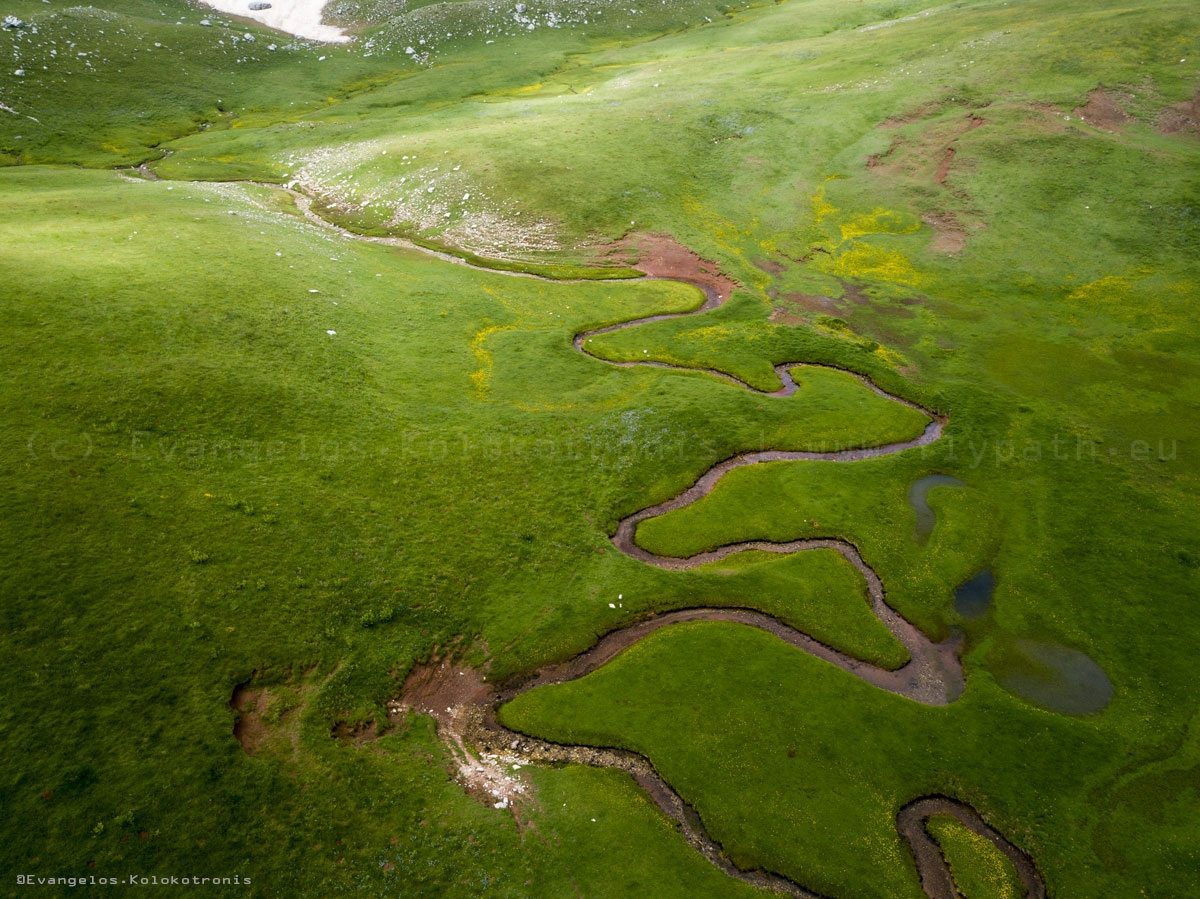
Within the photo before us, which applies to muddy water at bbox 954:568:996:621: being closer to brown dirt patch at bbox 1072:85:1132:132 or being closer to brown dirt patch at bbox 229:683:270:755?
brown dirt patch at bbox 229:683:270:755

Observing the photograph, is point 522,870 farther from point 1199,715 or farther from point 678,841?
point 1199,715

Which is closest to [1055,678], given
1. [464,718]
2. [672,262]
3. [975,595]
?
[975,595]

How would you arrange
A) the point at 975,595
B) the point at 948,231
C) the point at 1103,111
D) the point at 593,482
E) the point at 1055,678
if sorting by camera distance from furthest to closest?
1. the point at 1103,111
2. the point at 948,231
3. the point at 593,482
4. the point at 975,595
5. the point at 1055,678

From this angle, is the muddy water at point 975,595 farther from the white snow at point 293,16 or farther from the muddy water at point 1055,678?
the white snow at point 293,16

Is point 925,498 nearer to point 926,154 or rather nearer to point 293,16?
point 926,154

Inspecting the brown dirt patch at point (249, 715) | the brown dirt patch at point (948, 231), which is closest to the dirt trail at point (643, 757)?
the brown dirt patch at point (249, 715)
